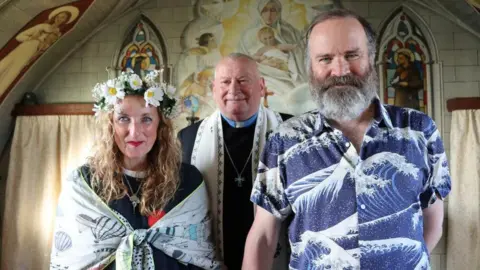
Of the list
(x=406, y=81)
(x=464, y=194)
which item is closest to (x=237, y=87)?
(x=406, y=81)

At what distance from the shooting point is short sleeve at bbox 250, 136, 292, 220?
4.23 ft

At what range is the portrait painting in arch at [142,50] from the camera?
14.2ft

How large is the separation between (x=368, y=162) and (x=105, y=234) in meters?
0.98

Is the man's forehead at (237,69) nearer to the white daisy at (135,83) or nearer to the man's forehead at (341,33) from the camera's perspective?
the white daisy at (135,83)

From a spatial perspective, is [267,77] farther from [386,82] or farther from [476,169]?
[476,169]

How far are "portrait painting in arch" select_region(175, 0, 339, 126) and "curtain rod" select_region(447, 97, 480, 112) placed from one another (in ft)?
4.29

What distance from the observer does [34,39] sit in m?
3.63

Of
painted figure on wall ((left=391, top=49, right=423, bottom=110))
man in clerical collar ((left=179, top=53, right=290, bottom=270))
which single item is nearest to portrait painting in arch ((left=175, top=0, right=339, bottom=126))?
painted figure on wall ((left=391, top=49, right=423, bottom=110))

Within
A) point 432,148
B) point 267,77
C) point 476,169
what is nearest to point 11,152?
point 267,77

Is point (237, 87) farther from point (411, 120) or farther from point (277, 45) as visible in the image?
point (277, 45)

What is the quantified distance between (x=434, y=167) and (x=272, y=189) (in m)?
0.50

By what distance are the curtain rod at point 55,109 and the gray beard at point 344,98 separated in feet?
11.3

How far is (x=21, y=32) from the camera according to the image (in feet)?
11.1

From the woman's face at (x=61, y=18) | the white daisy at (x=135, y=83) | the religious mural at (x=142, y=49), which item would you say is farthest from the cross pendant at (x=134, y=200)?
the religious mural at (x=142, y=49)
